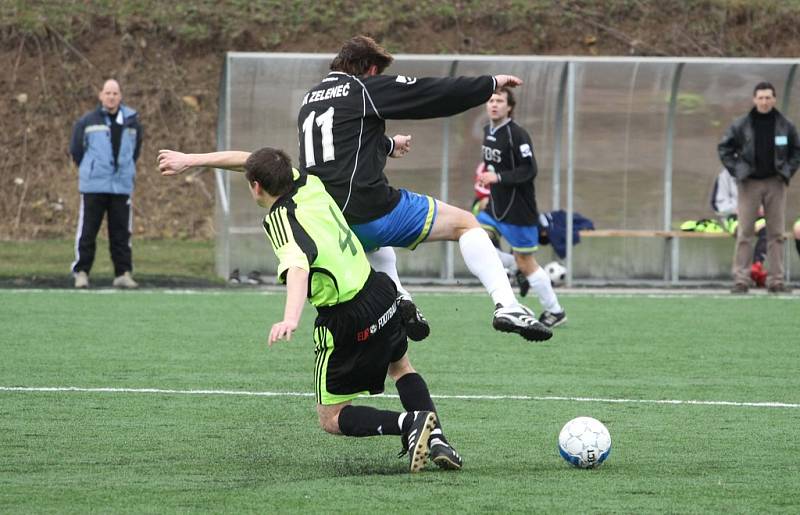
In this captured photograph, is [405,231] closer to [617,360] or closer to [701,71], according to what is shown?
[617,360]

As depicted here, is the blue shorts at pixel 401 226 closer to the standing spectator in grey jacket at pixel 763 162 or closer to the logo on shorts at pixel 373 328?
the logo on shorts at pixel 373 328

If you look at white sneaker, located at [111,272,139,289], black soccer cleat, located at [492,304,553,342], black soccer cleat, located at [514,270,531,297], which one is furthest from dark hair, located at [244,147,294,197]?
white sneaker, located at [111,272,139,289]

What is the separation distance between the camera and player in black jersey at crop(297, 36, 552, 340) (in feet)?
21.3

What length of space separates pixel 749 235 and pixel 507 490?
10.3 metres

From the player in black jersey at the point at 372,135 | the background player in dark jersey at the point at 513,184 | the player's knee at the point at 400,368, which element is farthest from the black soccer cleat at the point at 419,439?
the background player in dark jersey at the point at 513,184

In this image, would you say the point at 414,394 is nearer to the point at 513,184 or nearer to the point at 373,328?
the point at 373,328

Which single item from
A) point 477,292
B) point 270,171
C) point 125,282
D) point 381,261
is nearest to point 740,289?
point 477,292

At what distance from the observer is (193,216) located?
2161 cm

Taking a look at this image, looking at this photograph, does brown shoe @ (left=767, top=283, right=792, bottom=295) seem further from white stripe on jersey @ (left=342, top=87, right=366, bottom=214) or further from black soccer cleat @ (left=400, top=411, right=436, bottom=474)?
black soccer cleat @ (left=400, top=411, right=436, bottom=474)

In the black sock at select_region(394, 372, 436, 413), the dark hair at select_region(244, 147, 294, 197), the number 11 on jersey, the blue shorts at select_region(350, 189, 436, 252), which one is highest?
the number 11 on jersey

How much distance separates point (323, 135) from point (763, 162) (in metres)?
9.19

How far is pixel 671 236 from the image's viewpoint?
16.6 meters

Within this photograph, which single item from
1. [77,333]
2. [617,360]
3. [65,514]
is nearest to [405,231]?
[65,514]

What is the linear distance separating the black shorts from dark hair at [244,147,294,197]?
542mm
